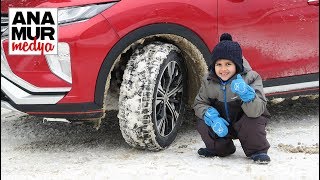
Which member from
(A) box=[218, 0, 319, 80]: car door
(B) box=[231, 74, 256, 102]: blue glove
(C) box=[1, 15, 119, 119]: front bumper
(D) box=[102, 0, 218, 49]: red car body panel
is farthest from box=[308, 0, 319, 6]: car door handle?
(C) box=[1, 15, 119, 119]: front bumper

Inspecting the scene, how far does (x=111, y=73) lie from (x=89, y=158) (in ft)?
2.00

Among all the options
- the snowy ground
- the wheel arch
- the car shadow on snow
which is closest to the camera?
the snowy ground

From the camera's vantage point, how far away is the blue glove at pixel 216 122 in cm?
384

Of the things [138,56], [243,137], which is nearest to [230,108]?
[243,137]

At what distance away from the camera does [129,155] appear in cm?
411

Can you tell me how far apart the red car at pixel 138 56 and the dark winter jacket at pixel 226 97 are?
303 mm

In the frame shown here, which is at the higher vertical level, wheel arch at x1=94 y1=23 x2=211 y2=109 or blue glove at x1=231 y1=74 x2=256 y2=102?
wheel arch at x1=94 y1=23 x2=211 y2=109

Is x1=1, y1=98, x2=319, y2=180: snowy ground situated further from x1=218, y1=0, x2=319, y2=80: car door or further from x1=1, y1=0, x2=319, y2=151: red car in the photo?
x1=218, y1=0, x2=319, y2=80: car door

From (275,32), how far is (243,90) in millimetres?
967

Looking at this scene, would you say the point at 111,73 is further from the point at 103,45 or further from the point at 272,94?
the point at 272,94

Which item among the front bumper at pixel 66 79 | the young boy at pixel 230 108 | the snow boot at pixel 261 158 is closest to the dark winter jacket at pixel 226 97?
the young boy at pixel 230 108

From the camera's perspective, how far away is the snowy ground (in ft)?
11.9

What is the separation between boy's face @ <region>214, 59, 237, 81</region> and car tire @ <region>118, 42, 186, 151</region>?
40cm

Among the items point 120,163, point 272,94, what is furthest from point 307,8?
point 120,163
